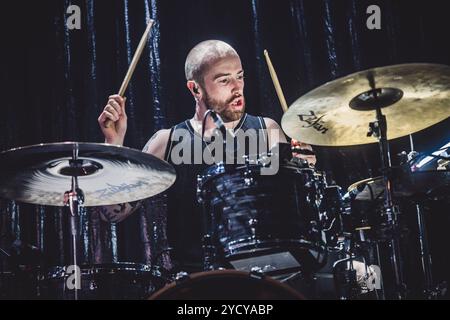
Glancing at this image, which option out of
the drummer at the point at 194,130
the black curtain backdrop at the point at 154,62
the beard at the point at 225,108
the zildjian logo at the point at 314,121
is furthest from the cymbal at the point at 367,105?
the beard at the point at 225,108

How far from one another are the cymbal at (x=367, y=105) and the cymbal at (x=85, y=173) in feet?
2.22

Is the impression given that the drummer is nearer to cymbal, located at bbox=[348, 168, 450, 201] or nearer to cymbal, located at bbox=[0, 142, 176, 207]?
cymbal, located at bbox=[0, 142, 176, 207]

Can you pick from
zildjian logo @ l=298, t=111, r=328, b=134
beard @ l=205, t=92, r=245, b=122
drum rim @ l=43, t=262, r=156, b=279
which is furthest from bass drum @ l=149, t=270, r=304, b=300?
beard @ l=205, t=92, r=245, b=122

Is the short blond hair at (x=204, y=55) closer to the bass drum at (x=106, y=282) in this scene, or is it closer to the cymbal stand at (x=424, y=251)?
the cymbal stand at (x=424, y=251)

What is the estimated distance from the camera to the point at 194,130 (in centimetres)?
356

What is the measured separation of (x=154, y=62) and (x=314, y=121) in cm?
123

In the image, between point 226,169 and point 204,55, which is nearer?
point 226,169

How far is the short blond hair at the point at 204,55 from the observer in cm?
368

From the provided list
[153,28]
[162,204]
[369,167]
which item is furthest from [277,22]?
[162,204]

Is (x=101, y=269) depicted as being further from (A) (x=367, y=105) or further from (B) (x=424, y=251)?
Answer: (B) (x=424, y=251)

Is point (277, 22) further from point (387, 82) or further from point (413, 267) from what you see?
point (413, 267)

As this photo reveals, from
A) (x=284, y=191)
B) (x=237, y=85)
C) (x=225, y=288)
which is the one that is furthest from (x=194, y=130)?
(x=225, y=288)

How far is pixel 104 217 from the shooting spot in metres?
3.32

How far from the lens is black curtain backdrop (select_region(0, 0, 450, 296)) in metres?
3.38
